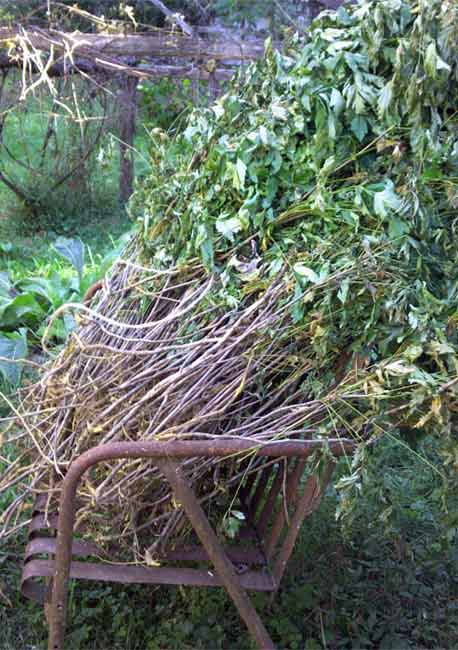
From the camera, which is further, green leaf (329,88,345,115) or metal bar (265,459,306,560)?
metal bar (265,459,306,560)

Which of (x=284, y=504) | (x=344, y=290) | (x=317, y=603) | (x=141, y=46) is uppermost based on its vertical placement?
(x=344, y=290)

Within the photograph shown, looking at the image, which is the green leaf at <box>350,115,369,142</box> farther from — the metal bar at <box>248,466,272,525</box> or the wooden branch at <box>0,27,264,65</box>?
the wooden branch at <box>0,27,264,65</box>

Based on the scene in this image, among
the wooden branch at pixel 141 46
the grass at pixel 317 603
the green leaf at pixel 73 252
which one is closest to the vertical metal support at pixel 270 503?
the grass at pixel 317 603

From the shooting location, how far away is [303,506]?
2307mm

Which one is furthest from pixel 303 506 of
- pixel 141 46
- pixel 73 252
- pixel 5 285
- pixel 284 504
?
pixel 141 46

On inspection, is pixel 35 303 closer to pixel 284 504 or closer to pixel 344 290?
pixel 284 504

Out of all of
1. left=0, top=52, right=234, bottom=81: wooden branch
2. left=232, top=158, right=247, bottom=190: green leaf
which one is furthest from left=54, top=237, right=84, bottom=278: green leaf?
left=232, top=158, right=247, bottom=190: green leaf

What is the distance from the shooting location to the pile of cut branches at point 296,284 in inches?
80.0

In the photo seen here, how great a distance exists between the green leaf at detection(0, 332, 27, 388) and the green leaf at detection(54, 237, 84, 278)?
934mm

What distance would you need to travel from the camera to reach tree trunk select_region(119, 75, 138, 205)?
754cm

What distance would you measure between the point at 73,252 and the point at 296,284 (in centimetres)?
355

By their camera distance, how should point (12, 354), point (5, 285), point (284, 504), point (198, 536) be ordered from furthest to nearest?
point (5, 285) < point (12, 354) < point (284, 504) < point (198, 536)

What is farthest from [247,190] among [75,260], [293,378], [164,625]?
[75,260]

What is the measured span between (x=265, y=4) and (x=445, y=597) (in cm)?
569
